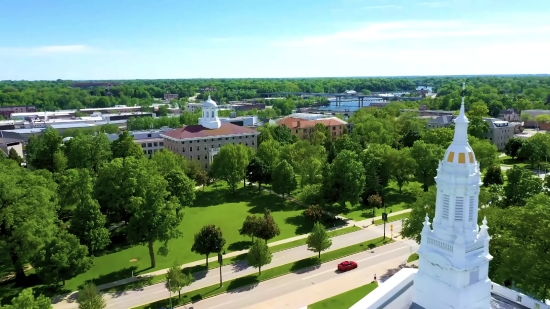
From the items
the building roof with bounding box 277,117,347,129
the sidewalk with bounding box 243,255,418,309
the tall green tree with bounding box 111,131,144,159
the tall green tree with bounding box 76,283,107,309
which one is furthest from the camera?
the building roof with bounding box 277,117,347,129

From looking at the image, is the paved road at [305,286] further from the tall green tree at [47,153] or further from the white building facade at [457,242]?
the tall green tree at [47,153]

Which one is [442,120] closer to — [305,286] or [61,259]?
[305,286]

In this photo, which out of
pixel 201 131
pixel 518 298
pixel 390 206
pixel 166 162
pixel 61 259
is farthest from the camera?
pixel 201 131

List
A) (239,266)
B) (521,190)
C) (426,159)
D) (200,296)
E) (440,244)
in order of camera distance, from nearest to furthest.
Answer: (440,244) < (200,296) < (239,266) < (521,190) < (426,159)

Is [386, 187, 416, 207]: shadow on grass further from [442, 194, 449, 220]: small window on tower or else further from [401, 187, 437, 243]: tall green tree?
[442, 194, 449, 220]: small window on tower

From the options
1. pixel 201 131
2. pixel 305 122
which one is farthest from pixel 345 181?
pixel 305 122

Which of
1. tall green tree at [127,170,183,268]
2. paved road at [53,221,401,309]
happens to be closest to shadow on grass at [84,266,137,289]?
tall green tree at [127,170,183,268]

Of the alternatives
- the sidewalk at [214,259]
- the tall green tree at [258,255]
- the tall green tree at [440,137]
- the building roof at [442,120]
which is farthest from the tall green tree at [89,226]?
the building roof at [442,120]
